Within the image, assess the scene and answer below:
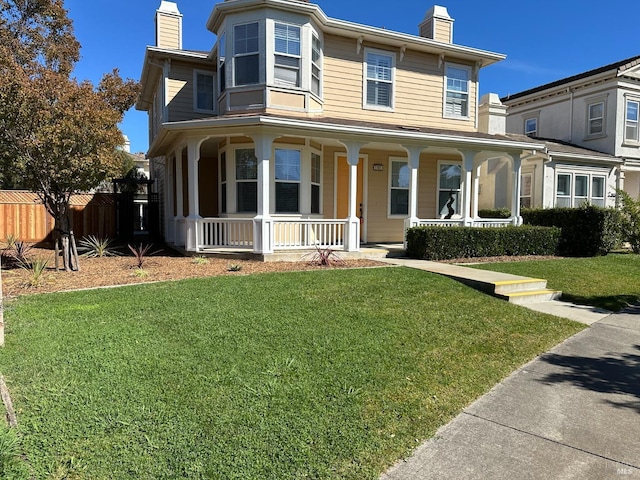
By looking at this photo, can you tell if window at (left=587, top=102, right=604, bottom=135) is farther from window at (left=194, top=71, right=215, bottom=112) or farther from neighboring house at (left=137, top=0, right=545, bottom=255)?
window at (left=194, top=71, right=215, bottom=112)

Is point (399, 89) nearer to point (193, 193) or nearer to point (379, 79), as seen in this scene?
point (379, 79)

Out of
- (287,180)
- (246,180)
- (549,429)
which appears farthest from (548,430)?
(246,180)

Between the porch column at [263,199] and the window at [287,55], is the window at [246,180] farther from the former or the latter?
the window at [287,55]

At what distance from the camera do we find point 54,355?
4160 mm

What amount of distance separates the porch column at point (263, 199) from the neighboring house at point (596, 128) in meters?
12.5

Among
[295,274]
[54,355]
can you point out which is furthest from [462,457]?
[295,274]

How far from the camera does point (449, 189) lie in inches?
589

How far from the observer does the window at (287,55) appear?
440 inches

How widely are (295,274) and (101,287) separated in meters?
3.44

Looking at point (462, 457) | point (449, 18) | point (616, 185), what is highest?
point (449, 18)

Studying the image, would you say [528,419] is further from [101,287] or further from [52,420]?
[101,287]

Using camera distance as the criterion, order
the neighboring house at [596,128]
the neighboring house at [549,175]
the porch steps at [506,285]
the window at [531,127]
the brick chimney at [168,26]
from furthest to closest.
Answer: the window at [531,127]
the neighboring house at [596,128]
the neighboring house at [549,175]
the brick chimney at [168,26]
the porch steps at [506,285]

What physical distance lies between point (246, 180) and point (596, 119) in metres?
17.0

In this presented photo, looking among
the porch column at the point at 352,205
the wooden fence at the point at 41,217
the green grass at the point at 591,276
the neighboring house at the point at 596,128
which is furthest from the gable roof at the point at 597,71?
the wooden fence at the point at 41,217
